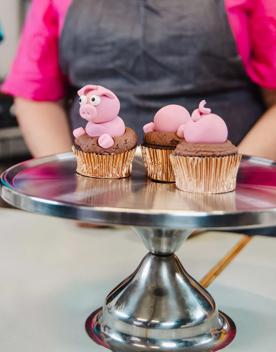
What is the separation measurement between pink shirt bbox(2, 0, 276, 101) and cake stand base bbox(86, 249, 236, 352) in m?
0.69

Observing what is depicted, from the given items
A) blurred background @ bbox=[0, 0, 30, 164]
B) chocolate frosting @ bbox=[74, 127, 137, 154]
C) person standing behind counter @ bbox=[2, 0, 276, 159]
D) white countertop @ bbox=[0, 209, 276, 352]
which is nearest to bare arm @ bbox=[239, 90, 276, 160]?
person standing behind counter @ bbox=[2, 0, 276, 159]

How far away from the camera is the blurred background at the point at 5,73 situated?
289 cm

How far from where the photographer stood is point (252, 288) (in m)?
0.95

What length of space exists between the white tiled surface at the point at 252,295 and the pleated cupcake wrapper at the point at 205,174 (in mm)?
185

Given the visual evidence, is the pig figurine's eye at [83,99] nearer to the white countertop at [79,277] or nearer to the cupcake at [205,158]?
the cupcake at [205,158]

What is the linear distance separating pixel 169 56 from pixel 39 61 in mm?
324

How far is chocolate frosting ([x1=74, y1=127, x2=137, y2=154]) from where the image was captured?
32.2 inches

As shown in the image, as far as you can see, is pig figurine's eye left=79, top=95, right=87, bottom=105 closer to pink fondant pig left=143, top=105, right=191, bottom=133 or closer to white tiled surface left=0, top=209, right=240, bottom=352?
pink fondant pig left=143, top=105, right=191, bottom=133

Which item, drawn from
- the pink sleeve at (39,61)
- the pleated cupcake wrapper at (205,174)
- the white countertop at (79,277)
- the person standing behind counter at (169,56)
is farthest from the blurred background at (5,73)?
the pleated cupcake wrapper at (205,174)

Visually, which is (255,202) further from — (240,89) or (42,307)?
(240,89)

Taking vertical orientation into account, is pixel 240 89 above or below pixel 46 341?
above

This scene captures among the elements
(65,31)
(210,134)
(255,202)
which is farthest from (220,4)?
(255,202)

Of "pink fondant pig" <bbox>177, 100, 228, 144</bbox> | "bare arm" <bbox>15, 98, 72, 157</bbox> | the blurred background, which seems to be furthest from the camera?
the blurred background

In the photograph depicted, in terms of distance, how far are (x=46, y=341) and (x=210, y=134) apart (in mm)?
308
